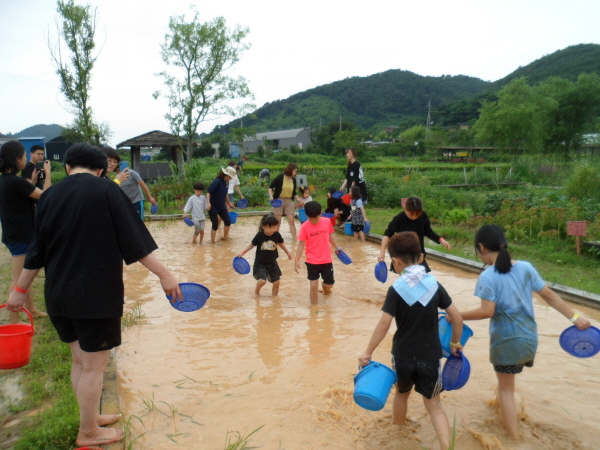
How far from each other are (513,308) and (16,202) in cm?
468

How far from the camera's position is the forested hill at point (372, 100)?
11631 centimetres

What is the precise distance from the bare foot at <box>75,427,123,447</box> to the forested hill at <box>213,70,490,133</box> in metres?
110

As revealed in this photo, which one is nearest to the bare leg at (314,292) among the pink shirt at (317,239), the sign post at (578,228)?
the pink shirt at (317,239)

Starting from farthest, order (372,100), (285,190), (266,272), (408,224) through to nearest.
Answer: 1. (372,100)
2. (285,190)
3. (266,272)
4. (408,224)

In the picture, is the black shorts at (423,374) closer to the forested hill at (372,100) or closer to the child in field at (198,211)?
the child in field at (198,211)

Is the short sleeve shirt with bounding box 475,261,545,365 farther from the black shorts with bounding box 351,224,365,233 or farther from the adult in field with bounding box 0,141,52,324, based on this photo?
the black shorts with bounding box 351,224,365,233

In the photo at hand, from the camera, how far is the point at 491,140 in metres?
53.9

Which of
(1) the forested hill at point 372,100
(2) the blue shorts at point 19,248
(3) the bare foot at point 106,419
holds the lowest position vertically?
(3) the bare foot at point 106,419

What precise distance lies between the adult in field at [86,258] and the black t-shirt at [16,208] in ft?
7.11

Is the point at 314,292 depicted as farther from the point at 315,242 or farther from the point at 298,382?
the point at 298,382

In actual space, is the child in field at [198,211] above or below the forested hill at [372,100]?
below

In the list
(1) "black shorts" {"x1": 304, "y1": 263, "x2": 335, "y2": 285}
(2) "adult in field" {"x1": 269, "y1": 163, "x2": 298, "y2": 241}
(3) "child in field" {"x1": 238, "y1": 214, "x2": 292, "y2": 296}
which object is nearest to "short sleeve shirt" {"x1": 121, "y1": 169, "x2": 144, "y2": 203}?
(2) "adult in field" {"x1": 269, "y1": 163, "x2": 298, "y2": 241}

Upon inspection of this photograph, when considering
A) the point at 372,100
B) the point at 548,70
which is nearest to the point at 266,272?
the point at 548,70

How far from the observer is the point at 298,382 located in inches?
168
